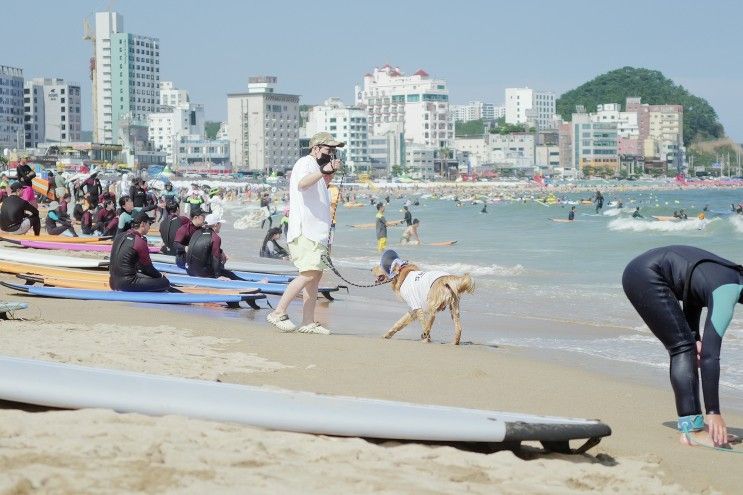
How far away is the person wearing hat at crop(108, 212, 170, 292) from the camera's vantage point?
9.83 m

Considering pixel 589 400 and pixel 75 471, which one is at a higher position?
pixel 75 471

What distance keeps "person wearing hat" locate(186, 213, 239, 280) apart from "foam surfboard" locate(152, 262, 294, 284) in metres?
0.48

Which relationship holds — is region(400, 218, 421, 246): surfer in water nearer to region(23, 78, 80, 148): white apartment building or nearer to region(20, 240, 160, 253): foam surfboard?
region(20, 240, 160, 253): foam surfboard

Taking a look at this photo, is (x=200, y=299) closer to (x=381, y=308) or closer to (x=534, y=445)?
(x=381, y=308)

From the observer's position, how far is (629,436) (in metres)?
4.89

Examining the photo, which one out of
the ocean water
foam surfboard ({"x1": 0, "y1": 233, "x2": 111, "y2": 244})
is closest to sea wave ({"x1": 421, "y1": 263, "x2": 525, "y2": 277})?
the ocean water

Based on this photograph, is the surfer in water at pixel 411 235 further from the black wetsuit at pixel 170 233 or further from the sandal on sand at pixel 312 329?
the sandal on sand at pixel 312 329

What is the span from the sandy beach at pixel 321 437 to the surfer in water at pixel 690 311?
0.18 meters

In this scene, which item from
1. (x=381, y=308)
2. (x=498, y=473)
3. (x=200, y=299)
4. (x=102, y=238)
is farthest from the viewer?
(x=102, y=238)

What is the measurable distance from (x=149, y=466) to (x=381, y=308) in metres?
8.50

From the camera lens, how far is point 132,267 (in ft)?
32.9

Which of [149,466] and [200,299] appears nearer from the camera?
[149,466]

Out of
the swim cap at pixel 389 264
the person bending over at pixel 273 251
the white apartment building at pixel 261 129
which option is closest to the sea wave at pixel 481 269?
the person bending over at pixel 273 251

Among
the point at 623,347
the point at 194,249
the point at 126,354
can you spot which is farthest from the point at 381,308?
the point at 126,354
